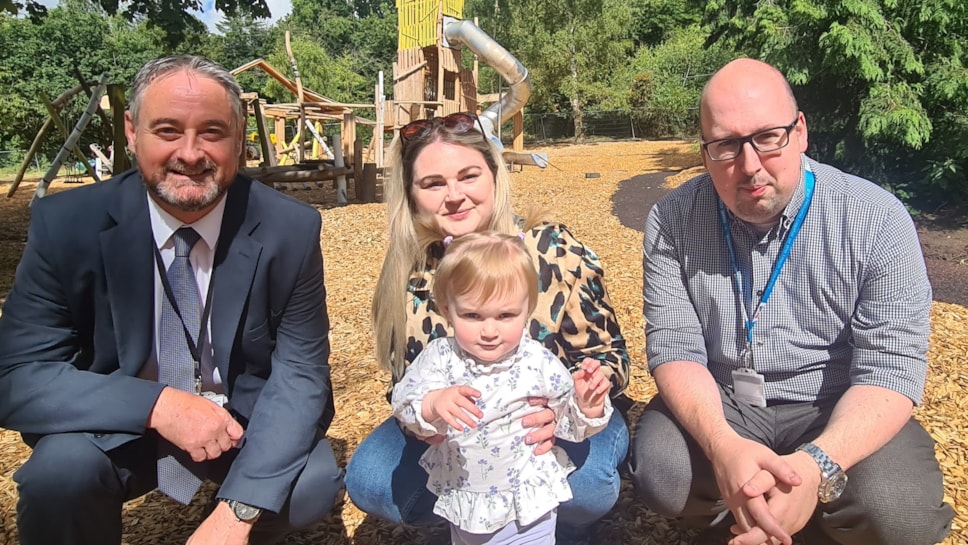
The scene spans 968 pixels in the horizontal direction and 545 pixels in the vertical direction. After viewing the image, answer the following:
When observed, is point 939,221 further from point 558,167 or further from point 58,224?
point 558,167

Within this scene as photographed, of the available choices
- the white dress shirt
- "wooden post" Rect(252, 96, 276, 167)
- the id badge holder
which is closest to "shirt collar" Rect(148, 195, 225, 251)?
the white dress shirt

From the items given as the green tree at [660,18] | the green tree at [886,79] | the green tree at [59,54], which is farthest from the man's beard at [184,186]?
the green tree at [660,18]

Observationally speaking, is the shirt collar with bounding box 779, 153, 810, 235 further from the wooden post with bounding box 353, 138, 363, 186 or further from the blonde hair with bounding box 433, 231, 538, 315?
the wooden post with bounding box 353, 138, 363, 186

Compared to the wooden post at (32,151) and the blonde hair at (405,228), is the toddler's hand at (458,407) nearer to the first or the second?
the blonde hair at (405,228)

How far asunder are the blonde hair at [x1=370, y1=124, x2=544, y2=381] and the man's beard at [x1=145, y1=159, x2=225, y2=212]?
683 mm

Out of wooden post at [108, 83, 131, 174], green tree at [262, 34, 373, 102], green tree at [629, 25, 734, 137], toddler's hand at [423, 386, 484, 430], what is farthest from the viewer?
green tree at [262, 34, 373, 102]

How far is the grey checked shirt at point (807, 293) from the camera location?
2.24 m

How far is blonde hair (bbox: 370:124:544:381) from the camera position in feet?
8.30

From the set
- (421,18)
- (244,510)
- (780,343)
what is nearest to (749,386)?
(780,343)

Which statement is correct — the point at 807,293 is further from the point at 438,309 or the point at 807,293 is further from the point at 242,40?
the point at 242,40

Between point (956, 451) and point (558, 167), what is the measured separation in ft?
54.6

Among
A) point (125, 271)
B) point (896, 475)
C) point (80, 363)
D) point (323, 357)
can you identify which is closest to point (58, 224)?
point (125, 271)

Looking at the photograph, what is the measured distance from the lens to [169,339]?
232 cm

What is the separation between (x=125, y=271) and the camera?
221 centimetres
